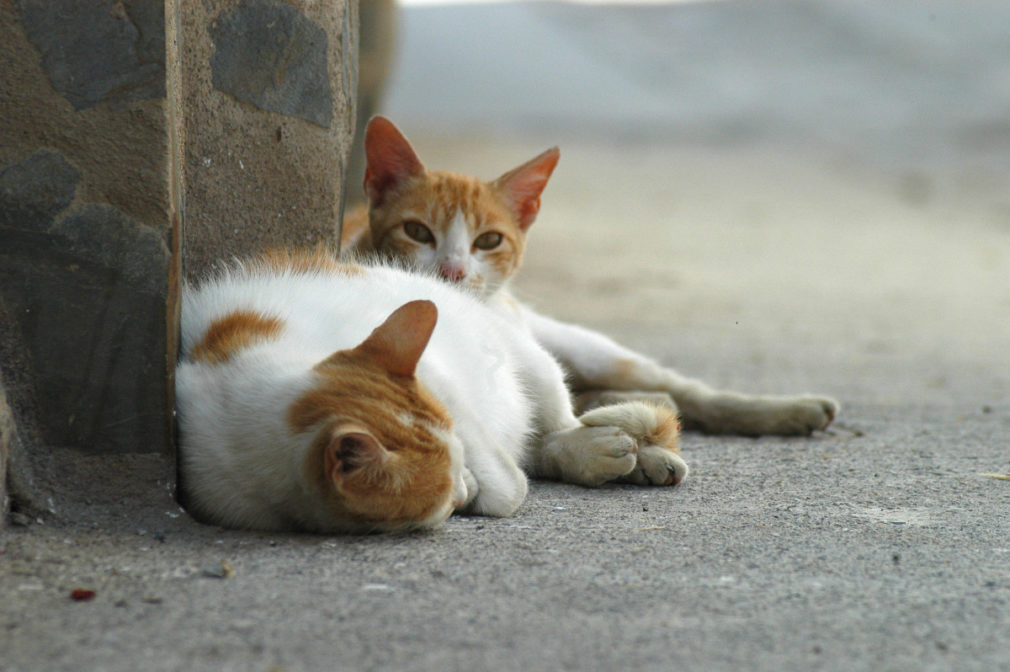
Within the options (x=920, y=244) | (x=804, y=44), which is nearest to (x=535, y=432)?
(x=920, y=244)

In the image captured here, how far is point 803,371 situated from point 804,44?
803 inches

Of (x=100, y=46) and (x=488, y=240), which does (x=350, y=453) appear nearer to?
(x=100, y=46)

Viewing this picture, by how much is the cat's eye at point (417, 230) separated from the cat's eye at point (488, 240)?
16 centimetres

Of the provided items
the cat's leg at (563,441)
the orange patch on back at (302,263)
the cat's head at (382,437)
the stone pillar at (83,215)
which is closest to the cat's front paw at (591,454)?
the cat's leg at (563,441)

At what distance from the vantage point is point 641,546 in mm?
2076

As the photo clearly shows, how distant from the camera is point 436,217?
11.4 feet

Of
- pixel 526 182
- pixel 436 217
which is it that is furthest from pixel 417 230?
pixel 526 182

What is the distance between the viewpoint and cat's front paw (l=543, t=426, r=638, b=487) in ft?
8.57

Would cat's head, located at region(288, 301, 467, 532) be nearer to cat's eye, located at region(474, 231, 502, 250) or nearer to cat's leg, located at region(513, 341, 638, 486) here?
cat's leg, located at region(513, 341, 638, 486)

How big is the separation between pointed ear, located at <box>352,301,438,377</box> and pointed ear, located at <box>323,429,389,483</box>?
0.81ft

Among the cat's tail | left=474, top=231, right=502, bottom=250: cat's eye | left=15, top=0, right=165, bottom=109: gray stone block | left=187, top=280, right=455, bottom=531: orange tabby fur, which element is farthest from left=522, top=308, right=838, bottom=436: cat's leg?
left=15, top=0, right=165, bottom=109: gray stone block

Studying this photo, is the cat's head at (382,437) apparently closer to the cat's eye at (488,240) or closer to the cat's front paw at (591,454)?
the cat's front paw at (591,454)

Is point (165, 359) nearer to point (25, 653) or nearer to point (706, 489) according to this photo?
point (25, 653)

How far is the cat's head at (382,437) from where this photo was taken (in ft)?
6.12
